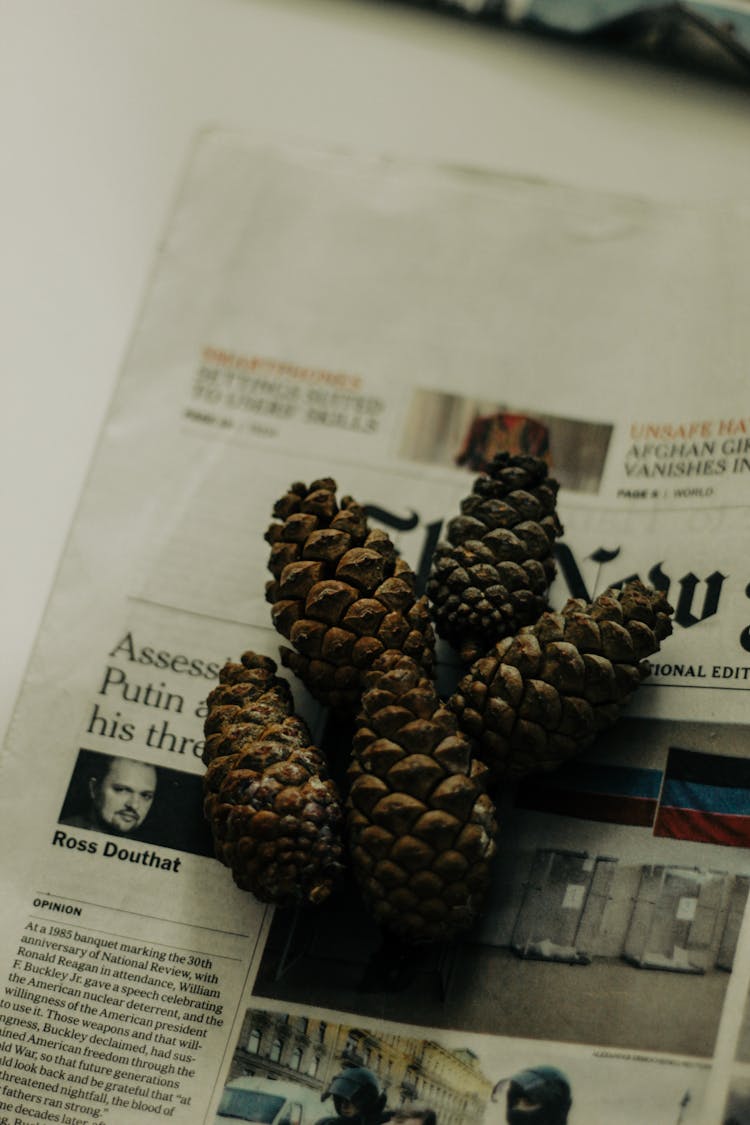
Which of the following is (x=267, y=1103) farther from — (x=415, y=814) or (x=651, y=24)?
(x=651, y=24)

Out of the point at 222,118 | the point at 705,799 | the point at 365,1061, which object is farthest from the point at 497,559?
the point at 222,118

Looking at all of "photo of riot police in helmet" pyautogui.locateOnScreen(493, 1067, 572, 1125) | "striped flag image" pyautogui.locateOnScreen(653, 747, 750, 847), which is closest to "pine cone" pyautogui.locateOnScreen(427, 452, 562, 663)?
"striped flag image" pyautogui.locateOnScreen(653, 747, 750, 847)

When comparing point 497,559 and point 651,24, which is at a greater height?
point 651,24

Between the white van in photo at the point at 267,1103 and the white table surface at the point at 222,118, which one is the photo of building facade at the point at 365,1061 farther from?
the white table surface at the point at 222,118

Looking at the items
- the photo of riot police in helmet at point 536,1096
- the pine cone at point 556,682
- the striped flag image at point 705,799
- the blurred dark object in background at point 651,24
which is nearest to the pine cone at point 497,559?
the pine cone at point 556,682

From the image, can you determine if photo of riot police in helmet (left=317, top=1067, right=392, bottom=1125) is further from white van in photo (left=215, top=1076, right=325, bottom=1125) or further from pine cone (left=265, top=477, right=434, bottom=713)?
pine cone (left=265, top=477, right=434, bottom=713)

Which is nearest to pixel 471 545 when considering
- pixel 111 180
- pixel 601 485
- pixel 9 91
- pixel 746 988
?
pixel 601 485

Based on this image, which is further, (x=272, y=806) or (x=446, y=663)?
(x=446, y=663)
